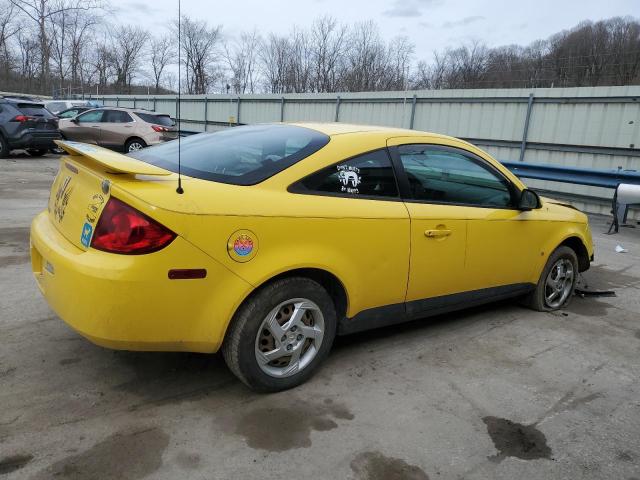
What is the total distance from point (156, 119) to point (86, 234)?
1502 centimetres

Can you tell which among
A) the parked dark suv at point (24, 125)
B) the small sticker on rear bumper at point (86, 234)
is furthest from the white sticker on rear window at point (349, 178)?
the parked dark suv at point (24, 125)

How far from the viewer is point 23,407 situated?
2693 mm

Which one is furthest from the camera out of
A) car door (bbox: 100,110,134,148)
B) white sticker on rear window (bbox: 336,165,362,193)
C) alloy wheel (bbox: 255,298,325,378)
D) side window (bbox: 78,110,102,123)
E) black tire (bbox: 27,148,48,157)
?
side window (bbox: 78,110,102,123)

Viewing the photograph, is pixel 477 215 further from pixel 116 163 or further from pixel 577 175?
pixel 577 175

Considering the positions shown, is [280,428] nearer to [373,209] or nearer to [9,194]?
[373,209]

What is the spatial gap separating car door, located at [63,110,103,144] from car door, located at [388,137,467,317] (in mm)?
14757

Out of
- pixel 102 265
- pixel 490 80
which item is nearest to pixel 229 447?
pixel 102 265

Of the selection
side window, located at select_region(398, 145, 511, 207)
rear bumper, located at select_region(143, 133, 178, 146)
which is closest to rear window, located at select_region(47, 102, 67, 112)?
rear bumper, located at select_region(143, 133, 178, 146)

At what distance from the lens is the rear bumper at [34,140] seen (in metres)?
14.2

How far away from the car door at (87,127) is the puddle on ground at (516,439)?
15.9m

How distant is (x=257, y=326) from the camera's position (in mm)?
2762

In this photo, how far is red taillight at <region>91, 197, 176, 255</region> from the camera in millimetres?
2439

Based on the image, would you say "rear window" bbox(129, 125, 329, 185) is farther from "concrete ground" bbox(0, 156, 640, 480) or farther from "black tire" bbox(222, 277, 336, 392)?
"concrete ground" bbox(0, 156, 640, 480)

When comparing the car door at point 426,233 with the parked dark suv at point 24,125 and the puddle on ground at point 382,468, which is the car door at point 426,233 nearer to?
the puddle on ground at point 382,468
